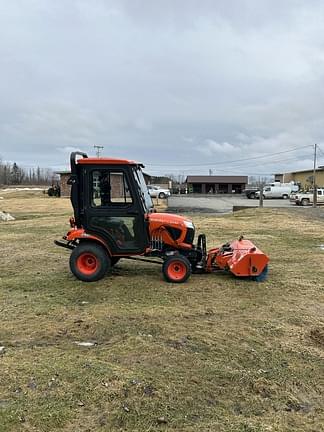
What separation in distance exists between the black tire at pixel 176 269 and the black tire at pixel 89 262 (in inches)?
40.3

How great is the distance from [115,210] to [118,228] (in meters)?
0.32

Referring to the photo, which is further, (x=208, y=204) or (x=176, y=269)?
(x=208, y=204)

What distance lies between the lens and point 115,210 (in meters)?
7.27

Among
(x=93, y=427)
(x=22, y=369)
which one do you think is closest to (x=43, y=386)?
(x=22, y=369)

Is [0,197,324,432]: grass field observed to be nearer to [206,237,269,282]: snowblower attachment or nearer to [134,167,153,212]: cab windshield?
[206,237,269,282]: snowblower attachment

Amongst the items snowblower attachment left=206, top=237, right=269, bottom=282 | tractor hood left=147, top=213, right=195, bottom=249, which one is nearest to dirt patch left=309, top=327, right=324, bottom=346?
snowblower attachment left=206, top=237, right=269, bottom=282

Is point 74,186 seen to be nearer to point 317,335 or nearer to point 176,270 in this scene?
point 176,270

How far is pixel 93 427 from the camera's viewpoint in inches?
122

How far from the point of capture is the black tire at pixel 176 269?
7.29 m

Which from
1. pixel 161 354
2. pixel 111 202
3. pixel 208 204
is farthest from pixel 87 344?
pixel 208 204

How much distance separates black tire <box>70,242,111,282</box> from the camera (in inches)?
287

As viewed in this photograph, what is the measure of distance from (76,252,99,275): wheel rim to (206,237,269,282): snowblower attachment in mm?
2066

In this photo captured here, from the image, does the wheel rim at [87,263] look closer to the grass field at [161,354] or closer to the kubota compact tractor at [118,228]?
the kubota compact tractor at [118,228]

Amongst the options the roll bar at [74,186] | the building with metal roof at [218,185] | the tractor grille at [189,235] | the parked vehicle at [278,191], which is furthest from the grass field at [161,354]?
the building with metal roof at [218,185]
